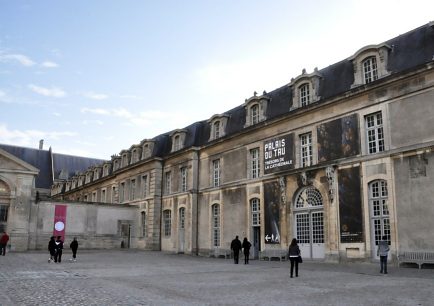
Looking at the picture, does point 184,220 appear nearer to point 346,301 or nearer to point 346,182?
point 346,182

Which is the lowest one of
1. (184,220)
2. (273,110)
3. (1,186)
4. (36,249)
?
(36,249)

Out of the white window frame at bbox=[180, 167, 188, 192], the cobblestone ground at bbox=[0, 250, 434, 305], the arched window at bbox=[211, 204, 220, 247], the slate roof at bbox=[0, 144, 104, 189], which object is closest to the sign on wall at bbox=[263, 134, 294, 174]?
the arched window at bbox=[211, 204, 220, 247]

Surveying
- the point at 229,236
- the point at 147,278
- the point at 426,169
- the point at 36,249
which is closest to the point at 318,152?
the point at 426,169

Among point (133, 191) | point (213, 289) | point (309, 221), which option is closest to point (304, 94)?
point (309, 221)

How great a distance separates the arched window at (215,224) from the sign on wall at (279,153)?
212 inches

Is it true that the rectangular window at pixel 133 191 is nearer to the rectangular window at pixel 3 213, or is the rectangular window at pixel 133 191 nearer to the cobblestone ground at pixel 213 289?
the rectangular window at pixel 3 213

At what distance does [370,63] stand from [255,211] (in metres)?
10.2

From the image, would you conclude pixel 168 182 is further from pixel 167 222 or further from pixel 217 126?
pixel 217 126

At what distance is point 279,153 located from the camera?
23188 mm

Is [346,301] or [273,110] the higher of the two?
[273,110]

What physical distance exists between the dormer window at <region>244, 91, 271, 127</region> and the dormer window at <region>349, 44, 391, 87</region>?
6409mm

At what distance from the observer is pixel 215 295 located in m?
9.52

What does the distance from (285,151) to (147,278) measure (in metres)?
12.1

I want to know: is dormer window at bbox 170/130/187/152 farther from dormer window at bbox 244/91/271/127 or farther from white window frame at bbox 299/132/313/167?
white window frame at bbox 299/132/313/167
